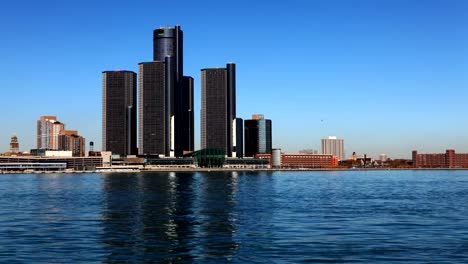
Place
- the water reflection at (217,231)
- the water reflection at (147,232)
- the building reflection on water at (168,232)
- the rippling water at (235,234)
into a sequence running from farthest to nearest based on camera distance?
the water reflection at (217,231)
the water reflection at (147,232)
the building reflection on water at (168,232)
the rippling water at (235,234)

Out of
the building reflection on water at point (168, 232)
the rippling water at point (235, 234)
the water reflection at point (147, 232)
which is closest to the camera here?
the rippling water at point (235, 234)

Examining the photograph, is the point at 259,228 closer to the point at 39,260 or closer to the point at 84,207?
the point at 39,260

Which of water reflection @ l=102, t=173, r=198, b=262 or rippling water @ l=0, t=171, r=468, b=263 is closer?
rippling water @ l=0, t=171, r=468, b=263

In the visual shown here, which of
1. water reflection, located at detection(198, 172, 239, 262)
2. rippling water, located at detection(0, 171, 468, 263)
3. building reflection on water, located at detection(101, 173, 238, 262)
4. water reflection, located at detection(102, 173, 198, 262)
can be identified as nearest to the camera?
rippling water, located at detection(0, 171, 468, 263)

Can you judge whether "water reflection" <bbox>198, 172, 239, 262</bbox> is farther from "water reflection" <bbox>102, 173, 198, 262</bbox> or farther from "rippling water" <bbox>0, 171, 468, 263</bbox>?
"water reflection" <bbox>102, 173, 198, 262</bbox>

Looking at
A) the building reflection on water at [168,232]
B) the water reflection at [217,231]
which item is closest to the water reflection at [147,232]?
the building reflection on water at [168,232]

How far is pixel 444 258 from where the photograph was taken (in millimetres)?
38469

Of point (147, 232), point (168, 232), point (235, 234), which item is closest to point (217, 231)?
point (235, 234)

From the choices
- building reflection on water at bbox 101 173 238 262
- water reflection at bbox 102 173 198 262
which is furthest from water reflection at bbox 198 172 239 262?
water reflection at bbox 102 173 198 262

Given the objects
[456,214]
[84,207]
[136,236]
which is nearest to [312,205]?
[456,214]

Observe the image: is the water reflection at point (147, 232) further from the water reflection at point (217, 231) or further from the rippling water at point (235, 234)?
the water reflection at point (217, 231)

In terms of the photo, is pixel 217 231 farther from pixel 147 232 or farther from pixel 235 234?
pixel 147 232

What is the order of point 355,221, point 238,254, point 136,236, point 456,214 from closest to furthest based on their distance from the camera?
point 238,254 → point 136,236 → point 355,221 → point 456,214

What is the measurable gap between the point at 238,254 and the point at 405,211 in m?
38.4
